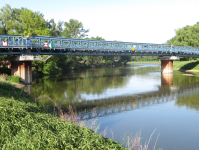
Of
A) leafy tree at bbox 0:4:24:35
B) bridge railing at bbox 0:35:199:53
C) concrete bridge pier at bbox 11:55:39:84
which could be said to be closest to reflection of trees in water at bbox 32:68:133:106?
concrete bridge pier at bbox 11:55:39:84

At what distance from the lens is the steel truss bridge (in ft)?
121

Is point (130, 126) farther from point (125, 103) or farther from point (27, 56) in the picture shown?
point (27, 56)

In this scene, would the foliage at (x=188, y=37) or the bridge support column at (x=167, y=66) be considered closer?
the bridge support column at (x=167, y=66)

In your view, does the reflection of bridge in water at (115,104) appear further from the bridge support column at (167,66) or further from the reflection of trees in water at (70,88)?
the bridge support column at (167,66)

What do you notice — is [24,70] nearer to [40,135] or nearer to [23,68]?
[23,68]

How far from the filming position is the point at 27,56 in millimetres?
37531

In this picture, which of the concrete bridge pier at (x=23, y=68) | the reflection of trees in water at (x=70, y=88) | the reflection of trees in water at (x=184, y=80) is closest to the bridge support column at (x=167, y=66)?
the reflection of trees in water at (x=184, y=80)

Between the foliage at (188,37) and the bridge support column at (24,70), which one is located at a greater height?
the foliage at (188,37)

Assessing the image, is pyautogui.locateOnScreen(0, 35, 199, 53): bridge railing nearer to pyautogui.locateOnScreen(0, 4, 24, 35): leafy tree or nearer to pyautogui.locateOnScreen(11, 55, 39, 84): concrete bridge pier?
pyautogui.locateOnScreen(11, 55, 39, 84): concrete bridge pier

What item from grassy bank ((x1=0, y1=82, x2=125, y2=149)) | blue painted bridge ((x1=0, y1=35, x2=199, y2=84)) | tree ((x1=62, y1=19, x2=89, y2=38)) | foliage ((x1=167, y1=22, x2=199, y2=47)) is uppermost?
tree ((x1=62, y1=19, x2=89, y2=38))

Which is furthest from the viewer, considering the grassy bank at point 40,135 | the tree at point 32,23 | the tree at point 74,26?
the tree at point 74,26

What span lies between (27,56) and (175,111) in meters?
28.3

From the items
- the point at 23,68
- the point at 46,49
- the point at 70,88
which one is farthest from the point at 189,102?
the point at 23,68

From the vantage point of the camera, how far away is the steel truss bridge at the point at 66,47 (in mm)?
36938
